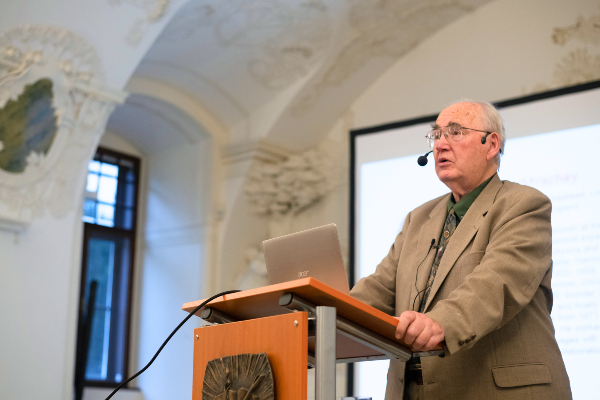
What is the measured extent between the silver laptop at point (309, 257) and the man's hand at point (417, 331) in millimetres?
206

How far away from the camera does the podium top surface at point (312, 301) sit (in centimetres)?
160

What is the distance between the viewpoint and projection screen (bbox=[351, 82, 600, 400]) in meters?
4.88

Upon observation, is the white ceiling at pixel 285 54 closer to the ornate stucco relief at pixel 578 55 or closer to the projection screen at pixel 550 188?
the projection screen at pixel 550 188

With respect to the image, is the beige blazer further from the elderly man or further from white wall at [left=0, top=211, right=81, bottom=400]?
white wall at [left=0, top=211, right=81, bottom=400]

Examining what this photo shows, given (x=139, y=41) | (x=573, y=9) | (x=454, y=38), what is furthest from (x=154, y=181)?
(x=573, y=9)

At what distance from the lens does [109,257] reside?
6.84m

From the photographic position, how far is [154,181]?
23.3 feet

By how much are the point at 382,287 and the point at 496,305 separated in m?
0.64

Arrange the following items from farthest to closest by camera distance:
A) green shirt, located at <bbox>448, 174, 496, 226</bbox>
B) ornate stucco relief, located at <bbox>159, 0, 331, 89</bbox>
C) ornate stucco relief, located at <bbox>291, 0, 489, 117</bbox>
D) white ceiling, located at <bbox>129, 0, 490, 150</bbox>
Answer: ornate stucco relief, located at <bbox>291, 0, 489, 117</bbox>, white ceiling, located at <bbox>129, 0, 490, 150</bbox>, ornate stucco relief, located at <bbox>159, 0, 331, 89</bbox>, green shirt, located at <bbox>448, 174, 496, 226</bbox>

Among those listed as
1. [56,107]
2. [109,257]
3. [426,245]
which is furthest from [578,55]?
[109,257]

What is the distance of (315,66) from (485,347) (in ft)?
14.7

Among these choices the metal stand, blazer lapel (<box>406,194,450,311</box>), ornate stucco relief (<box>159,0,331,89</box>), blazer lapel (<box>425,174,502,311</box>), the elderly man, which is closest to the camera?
the metal stand

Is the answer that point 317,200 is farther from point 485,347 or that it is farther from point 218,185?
point 485,347

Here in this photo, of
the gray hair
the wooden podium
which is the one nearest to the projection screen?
the gray hair
